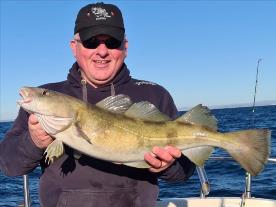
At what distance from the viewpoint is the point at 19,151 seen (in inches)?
153

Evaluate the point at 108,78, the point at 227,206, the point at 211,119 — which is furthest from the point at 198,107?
the point at 227,206

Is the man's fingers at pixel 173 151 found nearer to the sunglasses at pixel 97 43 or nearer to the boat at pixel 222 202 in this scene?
the sunglasses at pixel 97 43

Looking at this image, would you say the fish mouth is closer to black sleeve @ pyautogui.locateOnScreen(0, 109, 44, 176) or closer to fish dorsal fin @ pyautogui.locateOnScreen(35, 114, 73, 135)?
fish dorsal fin @ pyautogui.locateOnScreen(35, 114, 73, 135)

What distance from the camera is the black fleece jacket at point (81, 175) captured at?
156 inches

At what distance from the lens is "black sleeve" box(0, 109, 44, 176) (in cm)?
381

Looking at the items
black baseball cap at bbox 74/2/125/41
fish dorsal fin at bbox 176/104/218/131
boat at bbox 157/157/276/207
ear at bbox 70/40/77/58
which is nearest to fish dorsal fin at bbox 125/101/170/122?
fish dorsal fin at bbox 176/104/218/131

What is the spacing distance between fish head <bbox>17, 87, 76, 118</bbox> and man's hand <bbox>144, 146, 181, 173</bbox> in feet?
2.50

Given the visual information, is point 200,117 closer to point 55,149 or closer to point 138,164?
point 138,164

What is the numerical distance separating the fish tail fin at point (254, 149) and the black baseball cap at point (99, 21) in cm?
149

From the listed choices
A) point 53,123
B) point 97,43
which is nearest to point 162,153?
point 53,123

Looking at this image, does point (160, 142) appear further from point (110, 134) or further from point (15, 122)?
point (15, 122)

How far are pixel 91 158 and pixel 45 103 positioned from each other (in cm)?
68

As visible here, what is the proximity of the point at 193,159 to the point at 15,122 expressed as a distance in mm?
1700

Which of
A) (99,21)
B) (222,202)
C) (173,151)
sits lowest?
(222,202)
